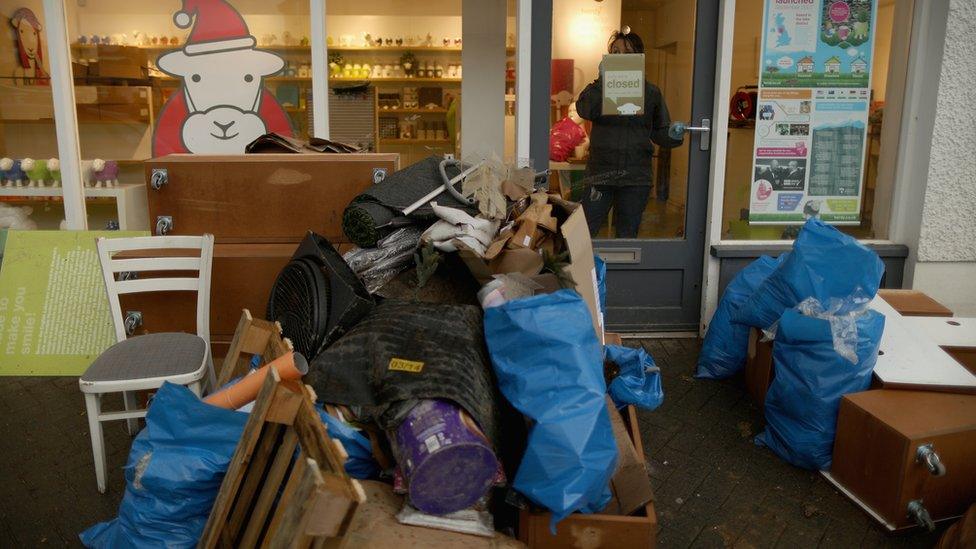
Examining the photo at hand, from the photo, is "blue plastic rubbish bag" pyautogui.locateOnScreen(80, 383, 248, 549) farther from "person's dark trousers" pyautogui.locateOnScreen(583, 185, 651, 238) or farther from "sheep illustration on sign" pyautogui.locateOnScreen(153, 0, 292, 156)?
"person's dark trousers" pyautogui.locateOnScreen(583, 185, 651, 238)

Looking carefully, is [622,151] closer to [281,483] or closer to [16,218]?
[281,483]

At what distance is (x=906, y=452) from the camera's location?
2.78 metres

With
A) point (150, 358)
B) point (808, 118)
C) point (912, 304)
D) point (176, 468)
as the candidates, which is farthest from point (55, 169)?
point (912, 304)

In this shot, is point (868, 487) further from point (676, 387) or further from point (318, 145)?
point (318, 145)

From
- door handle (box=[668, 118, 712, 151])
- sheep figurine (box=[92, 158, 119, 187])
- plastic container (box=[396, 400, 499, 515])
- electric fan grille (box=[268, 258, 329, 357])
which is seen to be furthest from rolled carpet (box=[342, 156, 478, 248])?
sheep figurine (box=[92, 158, 119, 187])

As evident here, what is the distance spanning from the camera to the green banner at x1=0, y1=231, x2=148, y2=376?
4281 millimetres

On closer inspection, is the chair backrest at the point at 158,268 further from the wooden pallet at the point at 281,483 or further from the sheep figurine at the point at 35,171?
the sheep figurine at the point at 35,171

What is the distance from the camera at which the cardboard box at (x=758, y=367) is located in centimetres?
377

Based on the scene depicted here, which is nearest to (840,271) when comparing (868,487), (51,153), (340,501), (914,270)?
(868,487)

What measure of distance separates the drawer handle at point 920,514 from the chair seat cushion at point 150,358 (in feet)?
9.00

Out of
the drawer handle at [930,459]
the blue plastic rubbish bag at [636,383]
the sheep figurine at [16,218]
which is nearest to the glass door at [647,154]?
the blue plastic rubbish bag at [636,383]

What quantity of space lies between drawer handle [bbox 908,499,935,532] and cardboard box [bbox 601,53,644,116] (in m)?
2.73

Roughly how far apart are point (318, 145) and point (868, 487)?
2913 millimetres

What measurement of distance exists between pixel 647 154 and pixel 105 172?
338 cm
